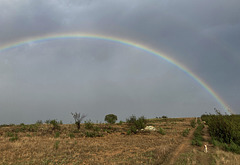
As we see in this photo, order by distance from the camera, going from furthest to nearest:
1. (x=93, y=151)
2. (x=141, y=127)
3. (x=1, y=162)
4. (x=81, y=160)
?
(x=141, y=127) < (x=93, y=151) < (x=81, y=160) < (x=1, y=162)

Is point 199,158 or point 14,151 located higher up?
point 14,151

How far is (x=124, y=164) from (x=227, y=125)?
1293 cm

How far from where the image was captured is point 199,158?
371 inches

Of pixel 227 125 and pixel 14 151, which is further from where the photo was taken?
pixel 227 125

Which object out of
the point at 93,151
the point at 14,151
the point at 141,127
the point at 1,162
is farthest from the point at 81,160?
the point at 141,127

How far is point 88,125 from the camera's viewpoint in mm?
→ 23375

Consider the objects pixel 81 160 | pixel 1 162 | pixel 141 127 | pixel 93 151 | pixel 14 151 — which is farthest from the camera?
pixel 141 127

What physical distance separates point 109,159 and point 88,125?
15.0 m

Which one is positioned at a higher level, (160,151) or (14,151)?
(14,151)

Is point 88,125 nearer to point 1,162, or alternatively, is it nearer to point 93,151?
point 93,151

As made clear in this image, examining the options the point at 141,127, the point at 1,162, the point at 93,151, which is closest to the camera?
the point at 1,162

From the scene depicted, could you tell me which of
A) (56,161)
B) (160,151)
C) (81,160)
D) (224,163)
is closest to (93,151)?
(81,160)

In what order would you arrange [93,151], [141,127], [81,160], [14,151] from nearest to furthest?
[81,160] → [14,151] → [93,151] → [141,127]

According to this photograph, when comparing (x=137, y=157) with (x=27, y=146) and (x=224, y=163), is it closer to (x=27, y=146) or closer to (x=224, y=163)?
(x=224, y=163)
